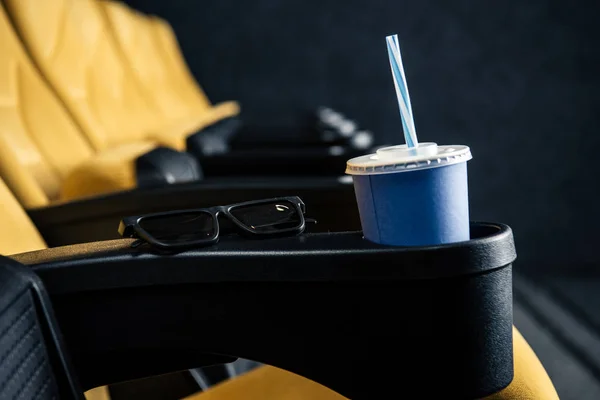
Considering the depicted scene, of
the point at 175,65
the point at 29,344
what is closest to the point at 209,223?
the point at 29,344

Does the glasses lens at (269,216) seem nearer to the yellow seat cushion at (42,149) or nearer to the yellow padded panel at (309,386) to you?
the yellow padded panel at (309,386)

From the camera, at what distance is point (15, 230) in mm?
761

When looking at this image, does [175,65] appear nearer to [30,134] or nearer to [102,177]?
[30,134]

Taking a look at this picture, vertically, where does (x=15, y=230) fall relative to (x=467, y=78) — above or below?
above

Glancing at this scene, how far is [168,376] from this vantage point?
78 cm

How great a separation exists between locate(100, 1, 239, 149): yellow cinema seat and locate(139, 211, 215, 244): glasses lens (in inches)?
45.8

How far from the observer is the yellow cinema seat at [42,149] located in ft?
3.24

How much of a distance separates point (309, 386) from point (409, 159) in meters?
0.31

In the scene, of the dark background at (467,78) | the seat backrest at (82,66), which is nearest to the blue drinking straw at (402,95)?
the seat backrest at (82,66)

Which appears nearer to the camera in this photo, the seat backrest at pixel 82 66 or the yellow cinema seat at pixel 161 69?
the seat backrest at pixel 82 66

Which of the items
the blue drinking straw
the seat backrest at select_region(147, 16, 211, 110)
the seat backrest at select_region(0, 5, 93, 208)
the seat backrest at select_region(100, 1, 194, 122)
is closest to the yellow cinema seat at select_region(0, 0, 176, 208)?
the seat backrest at select_region(0, 5, 93, 208)

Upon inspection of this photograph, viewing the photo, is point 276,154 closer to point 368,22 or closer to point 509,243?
point 509,243

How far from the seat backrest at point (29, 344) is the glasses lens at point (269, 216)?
0.15 meters

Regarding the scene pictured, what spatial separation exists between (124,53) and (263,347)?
2.15 m
